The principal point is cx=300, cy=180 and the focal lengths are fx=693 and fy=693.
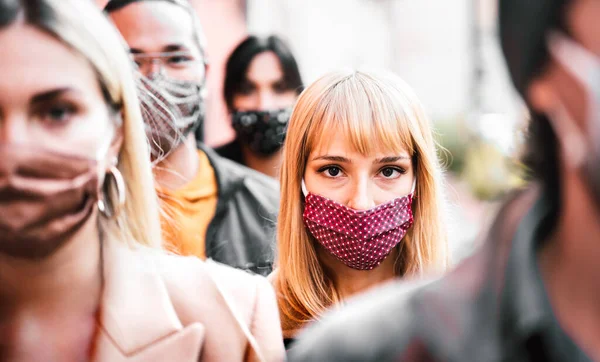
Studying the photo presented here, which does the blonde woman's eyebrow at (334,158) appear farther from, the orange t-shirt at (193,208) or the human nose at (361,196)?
the orange t-shirt at (193,208)

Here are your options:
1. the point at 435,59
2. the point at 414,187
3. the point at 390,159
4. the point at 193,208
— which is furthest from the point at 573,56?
the point at 435,59

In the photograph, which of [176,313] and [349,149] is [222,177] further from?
[176,313]

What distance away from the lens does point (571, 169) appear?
3.75 ft

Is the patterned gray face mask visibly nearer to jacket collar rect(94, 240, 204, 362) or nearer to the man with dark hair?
jacket collar rect(94, 240, 204, 362)

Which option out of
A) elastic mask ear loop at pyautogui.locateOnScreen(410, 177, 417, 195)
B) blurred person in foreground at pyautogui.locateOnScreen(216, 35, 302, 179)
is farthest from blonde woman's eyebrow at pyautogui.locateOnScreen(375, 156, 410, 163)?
blurred person in foreground at pyautogui.locateOnScreen(216, 35, 302, 179)

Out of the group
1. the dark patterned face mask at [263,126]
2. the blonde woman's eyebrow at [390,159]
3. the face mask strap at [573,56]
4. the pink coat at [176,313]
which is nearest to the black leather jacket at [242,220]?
the dark patterned face mask at [263,126]

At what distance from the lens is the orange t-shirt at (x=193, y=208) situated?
2.76 m

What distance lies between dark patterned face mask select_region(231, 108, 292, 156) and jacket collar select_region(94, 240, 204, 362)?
1.96 meters

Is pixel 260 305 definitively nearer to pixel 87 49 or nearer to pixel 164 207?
pixel 87 49

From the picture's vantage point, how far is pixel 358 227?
2.25 metres

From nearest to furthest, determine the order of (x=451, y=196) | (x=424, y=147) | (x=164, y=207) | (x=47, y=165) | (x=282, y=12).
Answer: (x=47, y=165)
(x=424, y=147)
(x=164, y=207)
(x=451, y=196)
(x=282, y=12)

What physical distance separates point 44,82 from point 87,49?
0.13m

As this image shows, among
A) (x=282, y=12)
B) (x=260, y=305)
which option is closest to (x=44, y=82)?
(x=260, y=305)

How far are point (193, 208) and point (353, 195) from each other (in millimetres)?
972
